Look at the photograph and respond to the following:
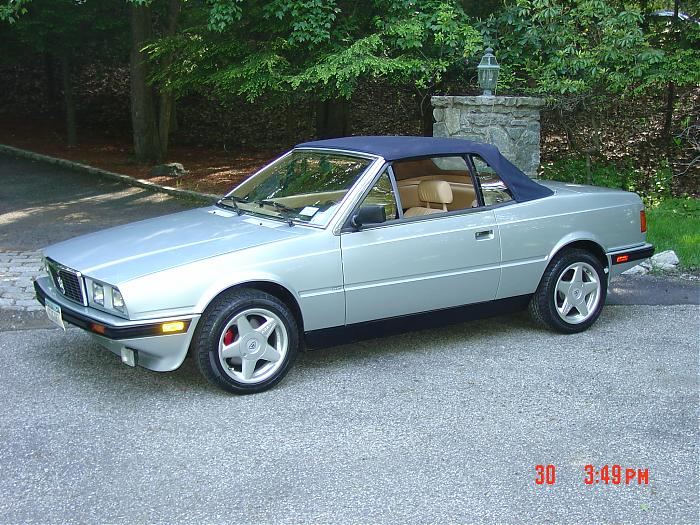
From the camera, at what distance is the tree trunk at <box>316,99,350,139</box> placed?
15.2 meters

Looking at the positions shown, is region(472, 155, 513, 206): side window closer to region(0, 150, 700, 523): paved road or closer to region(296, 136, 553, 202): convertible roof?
region(296, 136, 553, 202): convertible roof

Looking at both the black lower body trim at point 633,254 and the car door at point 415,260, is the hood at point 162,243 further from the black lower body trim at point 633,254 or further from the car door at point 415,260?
the black lower body trim at point 633,254

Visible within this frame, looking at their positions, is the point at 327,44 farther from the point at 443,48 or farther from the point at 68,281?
the point at 68,281

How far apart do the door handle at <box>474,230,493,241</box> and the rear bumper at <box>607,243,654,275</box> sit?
1.22 metres

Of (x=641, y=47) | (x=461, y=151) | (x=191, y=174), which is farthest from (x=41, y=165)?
(x=461, y=151)

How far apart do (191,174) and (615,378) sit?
11.1 m

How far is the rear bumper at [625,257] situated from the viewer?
651cm

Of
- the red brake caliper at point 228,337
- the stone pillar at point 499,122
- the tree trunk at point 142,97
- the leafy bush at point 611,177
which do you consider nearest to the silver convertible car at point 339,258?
the red brake caliper at point 228,337

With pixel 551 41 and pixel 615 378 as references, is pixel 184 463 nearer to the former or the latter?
pixel 615 378

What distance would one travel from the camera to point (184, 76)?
12.4 metres

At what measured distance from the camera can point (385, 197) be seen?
5598mm

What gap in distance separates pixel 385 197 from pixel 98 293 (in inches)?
79.8

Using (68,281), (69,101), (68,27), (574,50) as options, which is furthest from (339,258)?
(69,101)
